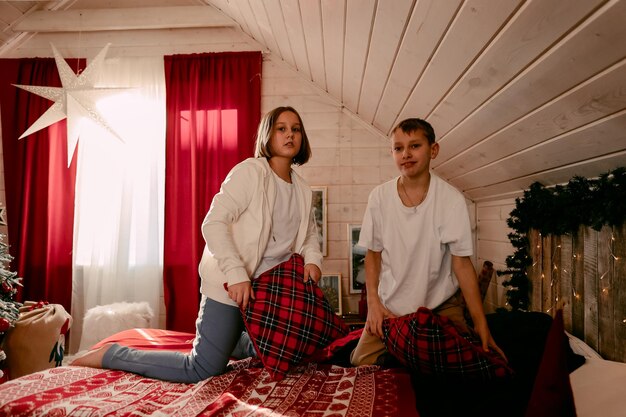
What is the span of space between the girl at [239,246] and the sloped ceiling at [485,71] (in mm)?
576

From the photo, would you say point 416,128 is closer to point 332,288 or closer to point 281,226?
point 281,226

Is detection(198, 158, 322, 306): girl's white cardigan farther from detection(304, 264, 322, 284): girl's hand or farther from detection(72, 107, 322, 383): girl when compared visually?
detection(304, 264, 322, 284): girl's hand

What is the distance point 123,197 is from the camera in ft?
10.8

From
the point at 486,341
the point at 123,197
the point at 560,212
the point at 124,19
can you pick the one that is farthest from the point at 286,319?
the point at 124,19

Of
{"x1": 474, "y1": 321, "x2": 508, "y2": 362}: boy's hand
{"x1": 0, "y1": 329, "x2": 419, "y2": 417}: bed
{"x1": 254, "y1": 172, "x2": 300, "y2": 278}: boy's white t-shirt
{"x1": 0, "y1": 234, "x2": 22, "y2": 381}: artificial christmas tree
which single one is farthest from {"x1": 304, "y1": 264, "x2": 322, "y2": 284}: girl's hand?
{"x1": 0, "y1": 234, "x2": 22, "y2": 381}: artificial christmas tree

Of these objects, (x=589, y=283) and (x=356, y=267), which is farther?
(x=356, y=267)

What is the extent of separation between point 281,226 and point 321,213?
1.52 metres

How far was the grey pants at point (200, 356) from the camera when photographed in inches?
60.8

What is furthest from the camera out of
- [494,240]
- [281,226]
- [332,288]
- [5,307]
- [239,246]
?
[332,288]

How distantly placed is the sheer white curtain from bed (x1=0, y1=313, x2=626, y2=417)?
1766 millimetres

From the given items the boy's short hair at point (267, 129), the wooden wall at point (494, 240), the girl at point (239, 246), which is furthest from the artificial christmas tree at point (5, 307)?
the wooden wall at point (494, 240)

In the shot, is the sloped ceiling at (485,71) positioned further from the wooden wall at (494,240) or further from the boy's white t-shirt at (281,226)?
the boy's white t-shirt at (281,226)

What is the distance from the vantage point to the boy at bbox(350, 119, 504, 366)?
1638 millimetres

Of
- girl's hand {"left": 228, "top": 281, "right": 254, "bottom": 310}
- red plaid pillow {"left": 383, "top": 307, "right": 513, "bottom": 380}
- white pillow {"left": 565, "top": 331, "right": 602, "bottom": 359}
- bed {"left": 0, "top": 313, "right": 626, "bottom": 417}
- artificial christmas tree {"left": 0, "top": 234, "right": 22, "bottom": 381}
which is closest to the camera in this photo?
bed {"left": 0, "top": 313, "right": 626, "bottom": 417}
